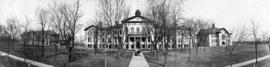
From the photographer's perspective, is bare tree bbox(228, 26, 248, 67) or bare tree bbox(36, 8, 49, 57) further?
bare tree bbox(228, 26, 248, 67)

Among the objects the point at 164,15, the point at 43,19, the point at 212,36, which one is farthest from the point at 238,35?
the point at 212,36

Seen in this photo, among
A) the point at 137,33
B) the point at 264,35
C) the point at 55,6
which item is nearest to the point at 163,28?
the point at 137,33

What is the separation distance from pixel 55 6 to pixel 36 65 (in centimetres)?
486

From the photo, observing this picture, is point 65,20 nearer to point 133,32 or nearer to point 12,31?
point 12,31

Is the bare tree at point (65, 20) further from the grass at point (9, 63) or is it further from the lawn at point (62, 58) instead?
the grass at point (9, 63)

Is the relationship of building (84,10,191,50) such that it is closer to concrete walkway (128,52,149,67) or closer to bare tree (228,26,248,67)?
concrete walkway (128,52,149,67)

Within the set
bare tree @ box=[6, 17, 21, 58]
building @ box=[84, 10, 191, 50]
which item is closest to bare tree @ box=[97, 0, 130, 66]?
building @ box=[84, 10, 191, 50]

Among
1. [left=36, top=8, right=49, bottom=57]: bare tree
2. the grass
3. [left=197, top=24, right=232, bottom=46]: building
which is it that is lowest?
the grass

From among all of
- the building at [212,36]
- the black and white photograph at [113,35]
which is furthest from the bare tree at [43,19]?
the building at [212,36]

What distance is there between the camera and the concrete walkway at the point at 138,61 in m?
15.7

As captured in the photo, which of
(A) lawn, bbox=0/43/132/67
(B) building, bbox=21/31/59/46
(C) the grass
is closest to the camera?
(C) the grass

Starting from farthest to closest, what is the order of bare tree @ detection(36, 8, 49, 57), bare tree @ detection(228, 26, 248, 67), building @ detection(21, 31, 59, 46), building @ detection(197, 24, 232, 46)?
building @ detection(197, 24, 232, 46)
building @ detection(21, 31, 59, 46)
bare tree @ detection(228, 26, 248, 67)
bare tree @ detection(36, 8, 49, 57)

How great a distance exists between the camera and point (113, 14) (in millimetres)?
17688

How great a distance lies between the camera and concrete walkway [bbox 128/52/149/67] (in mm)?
15735
